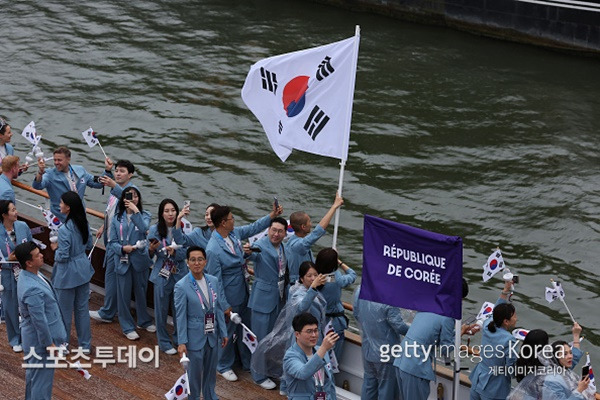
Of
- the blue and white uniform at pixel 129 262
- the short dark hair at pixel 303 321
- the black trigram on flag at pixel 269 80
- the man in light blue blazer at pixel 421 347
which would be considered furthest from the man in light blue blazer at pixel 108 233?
the man in light blue blazer at pixel 421 347

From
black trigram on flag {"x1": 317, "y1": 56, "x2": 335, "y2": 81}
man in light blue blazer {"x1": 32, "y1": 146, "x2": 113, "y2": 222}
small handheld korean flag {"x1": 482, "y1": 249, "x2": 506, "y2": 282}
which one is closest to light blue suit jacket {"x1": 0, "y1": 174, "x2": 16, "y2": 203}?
man in light blue blazer {"x1": 32, "y1": 146, "x2": 113, "y2": 222}

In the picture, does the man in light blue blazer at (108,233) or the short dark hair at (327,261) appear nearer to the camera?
the short dark hair at (327,261)

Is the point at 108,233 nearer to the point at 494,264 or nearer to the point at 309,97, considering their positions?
the point at 309,97

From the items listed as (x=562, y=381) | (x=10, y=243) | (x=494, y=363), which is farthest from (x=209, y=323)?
(x=562, y=381)

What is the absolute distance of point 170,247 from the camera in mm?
10891

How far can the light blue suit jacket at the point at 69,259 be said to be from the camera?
35.7ft

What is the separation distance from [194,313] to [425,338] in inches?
75.2

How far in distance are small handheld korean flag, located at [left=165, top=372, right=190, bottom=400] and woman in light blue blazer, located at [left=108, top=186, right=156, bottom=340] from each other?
8.08 ft

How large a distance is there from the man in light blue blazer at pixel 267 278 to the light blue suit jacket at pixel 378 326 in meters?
1.01

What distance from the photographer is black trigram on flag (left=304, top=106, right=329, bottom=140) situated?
10625 millimetres

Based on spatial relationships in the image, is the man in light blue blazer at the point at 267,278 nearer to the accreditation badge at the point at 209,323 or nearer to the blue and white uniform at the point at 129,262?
the accreditation badge at the point at 209,323

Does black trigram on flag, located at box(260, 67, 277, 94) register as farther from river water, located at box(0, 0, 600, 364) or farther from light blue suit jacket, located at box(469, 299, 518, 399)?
river water, located at box(0, 0, 600, 364)

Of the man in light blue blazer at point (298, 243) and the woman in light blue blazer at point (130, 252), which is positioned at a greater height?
the man in light blue blazer at point (298, 243)

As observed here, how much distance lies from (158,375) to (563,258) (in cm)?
698
